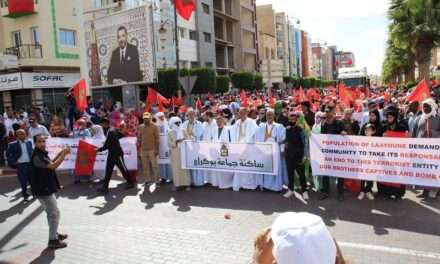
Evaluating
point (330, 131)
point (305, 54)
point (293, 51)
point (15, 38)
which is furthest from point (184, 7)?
point (305, 54)

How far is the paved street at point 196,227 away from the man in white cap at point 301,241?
3977 mm

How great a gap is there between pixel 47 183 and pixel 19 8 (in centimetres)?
2824

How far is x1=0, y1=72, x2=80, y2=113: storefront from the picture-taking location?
2942cm

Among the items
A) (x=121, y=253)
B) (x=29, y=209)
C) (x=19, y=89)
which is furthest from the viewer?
(x=19, y=89)

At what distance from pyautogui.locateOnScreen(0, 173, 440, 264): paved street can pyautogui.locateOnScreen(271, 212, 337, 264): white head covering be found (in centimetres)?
398

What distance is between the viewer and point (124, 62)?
2086 centimetres

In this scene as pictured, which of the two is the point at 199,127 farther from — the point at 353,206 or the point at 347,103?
the point at 347,103

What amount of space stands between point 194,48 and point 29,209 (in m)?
37.3

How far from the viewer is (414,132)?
9.05m

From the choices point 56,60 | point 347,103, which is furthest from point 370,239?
point 56,60

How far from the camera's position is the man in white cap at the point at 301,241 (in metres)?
1.67

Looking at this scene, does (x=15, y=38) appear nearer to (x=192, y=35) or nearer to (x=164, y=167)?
(x=192, y=35)

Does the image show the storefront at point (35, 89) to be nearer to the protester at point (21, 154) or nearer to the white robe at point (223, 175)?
the protester at point (21, 154)

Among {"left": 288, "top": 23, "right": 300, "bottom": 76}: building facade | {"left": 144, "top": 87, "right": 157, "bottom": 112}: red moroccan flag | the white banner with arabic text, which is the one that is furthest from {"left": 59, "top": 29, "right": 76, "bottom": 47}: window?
{"left": 288, "top": 23, "right": 300, "bottom": 76}: building facade
